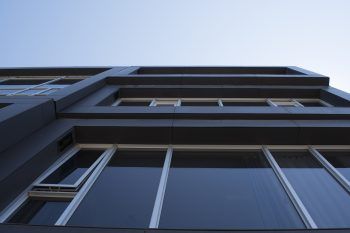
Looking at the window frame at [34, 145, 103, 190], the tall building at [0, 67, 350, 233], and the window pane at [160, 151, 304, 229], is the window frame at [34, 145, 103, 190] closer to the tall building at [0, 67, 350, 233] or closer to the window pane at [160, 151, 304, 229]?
the tall building at [0, 67, 350, 233]

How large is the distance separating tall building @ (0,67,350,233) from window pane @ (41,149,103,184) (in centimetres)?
3

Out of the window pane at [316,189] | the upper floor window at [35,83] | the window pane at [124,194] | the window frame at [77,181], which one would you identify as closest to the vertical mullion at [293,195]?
the window pane at [316,189]

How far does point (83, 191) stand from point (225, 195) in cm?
278

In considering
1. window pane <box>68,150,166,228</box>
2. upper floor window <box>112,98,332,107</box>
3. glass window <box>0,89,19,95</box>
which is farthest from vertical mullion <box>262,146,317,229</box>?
glass window <box>0,89,19,95</box>

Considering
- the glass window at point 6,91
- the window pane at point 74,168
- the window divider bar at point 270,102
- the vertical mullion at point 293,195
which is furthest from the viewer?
the glass window at point 6,91

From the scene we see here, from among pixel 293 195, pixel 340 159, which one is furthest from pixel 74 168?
pixel 340 159

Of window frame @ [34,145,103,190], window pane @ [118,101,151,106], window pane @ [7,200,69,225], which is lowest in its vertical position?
window pane @ [7,200,69,225]

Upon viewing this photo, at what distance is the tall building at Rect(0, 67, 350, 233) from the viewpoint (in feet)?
15.9

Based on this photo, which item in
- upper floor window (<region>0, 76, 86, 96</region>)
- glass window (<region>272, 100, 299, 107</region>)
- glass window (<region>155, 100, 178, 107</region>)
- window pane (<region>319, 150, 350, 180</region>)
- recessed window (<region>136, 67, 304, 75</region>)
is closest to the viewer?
window pane (<region>319, 150, 350, 180</region>)

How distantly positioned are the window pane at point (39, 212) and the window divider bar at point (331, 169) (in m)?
5.50

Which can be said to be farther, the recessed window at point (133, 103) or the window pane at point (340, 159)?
the recessed window at point (133, 103)

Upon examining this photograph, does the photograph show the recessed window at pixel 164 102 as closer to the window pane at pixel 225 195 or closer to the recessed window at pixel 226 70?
the recessed window at pixel 226 70

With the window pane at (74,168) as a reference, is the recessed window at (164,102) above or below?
above

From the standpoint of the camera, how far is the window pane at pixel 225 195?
477 cm
